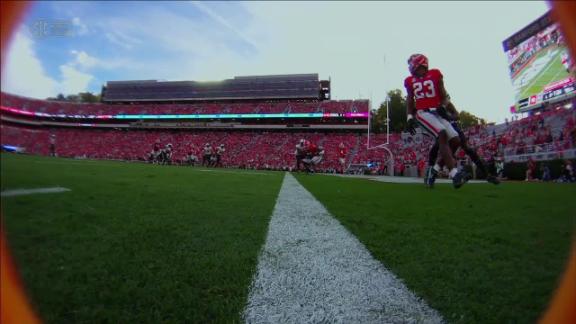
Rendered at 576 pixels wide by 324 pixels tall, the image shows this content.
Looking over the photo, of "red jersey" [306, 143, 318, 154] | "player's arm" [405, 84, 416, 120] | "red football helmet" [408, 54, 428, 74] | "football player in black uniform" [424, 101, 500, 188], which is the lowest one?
"football player in black uniform" [424, 101, 500, 188]

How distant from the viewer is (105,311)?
89 centimetres

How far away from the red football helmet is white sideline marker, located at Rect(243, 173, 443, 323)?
1.00 metres

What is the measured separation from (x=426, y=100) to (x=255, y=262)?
4.33 ft

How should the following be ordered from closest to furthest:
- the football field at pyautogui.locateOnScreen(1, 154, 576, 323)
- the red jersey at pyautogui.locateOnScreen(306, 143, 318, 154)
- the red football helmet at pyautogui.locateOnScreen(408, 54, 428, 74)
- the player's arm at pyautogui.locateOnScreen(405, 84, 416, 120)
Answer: the football field at pyautogui.locateOnScreen(1, 154, 576, 323), the red football helmet at pyautogui.locateOnScreen(408, 54, 428, 74), the player's arm at pyautogui.locateOnScreen(405, 84, 416, 120), the red jersey at pyautogui.locateOnScreen(306, 143, 318, 154)

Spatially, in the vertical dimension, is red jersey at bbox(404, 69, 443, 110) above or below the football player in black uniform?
above

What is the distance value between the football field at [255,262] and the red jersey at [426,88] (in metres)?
0.69

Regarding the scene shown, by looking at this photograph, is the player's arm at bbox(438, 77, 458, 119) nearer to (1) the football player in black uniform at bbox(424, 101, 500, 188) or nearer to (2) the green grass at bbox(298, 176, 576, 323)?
(1) the football player in black uniform at bbox(424, 101, 500, 188)

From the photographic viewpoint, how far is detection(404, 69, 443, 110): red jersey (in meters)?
1.61

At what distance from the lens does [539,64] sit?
3.54 ft

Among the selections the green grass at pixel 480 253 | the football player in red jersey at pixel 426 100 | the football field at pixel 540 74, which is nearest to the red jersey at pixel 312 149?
the green grass at pixel 480 253

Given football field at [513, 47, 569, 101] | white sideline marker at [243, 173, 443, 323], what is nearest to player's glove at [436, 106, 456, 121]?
football field at [513, 47, 569, 101]

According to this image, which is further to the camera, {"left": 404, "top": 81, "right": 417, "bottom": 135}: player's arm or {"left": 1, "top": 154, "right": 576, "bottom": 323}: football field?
{"left": 404, "top": 81, "right": 417, "bottom": 135}: player's arm

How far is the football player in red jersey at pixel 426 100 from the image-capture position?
154cm

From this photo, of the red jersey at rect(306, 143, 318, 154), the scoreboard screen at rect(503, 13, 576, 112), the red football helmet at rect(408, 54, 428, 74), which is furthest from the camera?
the red jersey at rect(306, 143, 318, 154)
